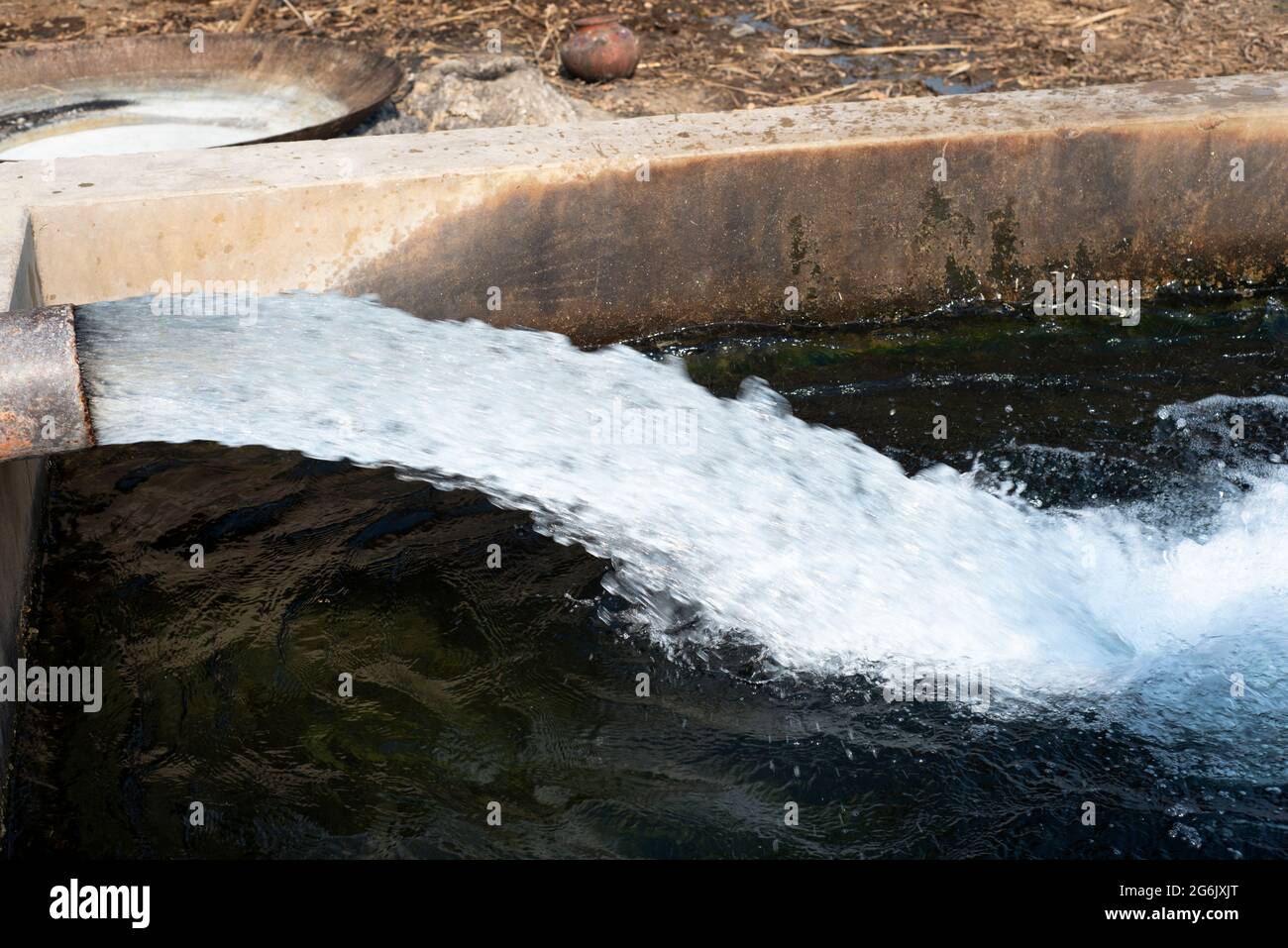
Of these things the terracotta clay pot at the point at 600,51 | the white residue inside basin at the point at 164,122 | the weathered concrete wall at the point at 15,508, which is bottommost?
the weathered concrete wall at the point at 15,508

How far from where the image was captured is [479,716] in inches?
129

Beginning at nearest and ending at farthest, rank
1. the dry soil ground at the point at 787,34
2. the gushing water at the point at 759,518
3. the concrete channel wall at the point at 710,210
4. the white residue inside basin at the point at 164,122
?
Answer: 1. the gushing water at the point at 759,518
2. the concrete channel wall at the point at 710,210
3. the white residue inside basin at the point at 164,122
4. the dry soil ground at the point at 787,34

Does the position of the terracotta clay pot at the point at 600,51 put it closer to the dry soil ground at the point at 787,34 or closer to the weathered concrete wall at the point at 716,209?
the dry soil ground at the point at 787,34

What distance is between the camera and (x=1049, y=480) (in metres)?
4.11

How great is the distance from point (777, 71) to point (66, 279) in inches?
167

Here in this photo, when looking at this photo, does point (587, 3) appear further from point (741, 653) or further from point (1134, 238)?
point (741, 653)

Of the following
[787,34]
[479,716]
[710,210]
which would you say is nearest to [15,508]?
[479,716]

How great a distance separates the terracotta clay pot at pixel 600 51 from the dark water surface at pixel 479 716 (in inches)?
129

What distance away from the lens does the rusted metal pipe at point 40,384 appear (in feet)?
9.57

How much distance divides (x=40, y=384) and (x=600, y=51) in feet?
14.7

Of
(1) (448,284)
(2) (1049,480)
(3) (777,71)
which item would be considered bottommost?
(2) (1049,480)

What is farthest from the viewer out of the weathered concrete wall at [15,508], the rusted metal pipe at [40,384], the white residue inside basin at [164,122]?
the white residue inside basin at [164,122]

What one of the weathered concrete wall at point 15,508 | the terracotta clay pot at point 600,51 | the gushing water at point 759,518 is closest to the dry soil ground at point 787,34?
the terracotta clay pot at point 600,51
